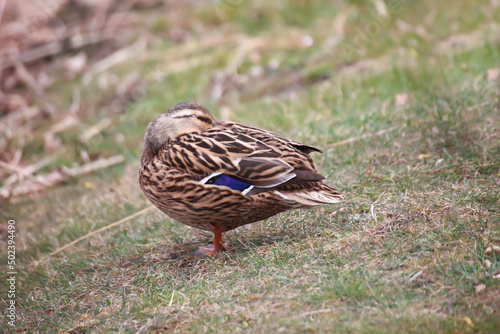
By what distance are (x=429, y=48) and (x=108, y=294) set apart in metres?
5.48

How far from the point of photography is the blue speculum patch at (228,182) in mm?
4113

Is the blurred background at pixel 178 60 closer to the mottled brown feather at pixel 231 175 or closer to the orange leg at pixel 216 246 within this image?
the mottled brown feather at pixel 231 175

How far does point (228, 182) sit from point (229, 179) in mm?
24

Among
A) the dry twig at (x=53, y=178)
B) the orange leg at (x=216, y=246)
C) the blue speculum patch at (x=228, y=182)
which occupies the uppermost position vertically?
the blue speculum patch at (x=228, y=182)

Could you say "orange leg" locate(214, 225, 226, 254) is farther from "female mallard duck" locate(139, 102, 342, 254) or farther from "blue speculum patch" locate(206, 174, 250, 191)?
"blue speculum patch" locate(206, 174, 250, 191)

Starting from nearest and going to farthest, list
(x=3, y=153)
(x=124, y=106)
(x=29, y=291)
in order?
(x=29, y=291) → (x=3, y=153) → (x=124, y=106)

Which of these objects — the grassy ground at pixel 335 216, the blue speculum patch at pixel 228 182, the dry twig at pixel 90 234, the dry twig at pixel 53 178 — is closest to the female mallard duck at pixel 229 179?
the blue speculum patch at pixel 228 182

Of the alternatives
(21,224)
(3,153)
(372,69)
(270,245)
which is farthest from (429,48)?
(3,153)

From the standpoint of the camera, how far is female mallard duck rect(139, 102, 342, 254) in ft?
13.5

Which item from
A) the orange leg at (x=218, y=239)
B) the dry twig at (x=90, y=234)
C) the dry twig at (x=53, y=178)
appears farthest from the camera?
the dry twig at (x=53, y=178)

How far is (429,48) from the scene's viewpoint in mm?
7613

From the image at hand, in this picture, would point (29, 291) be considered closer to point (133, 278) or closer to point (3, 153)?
point (133, 278)

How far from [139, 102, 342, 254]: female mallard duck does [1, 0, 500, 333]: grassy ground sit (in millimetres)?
325

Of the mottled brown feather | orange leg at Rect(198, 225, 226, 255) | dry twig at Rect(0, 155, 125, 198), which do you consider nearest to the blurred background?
dry twig at Rect(0, 155, 125, 198)
